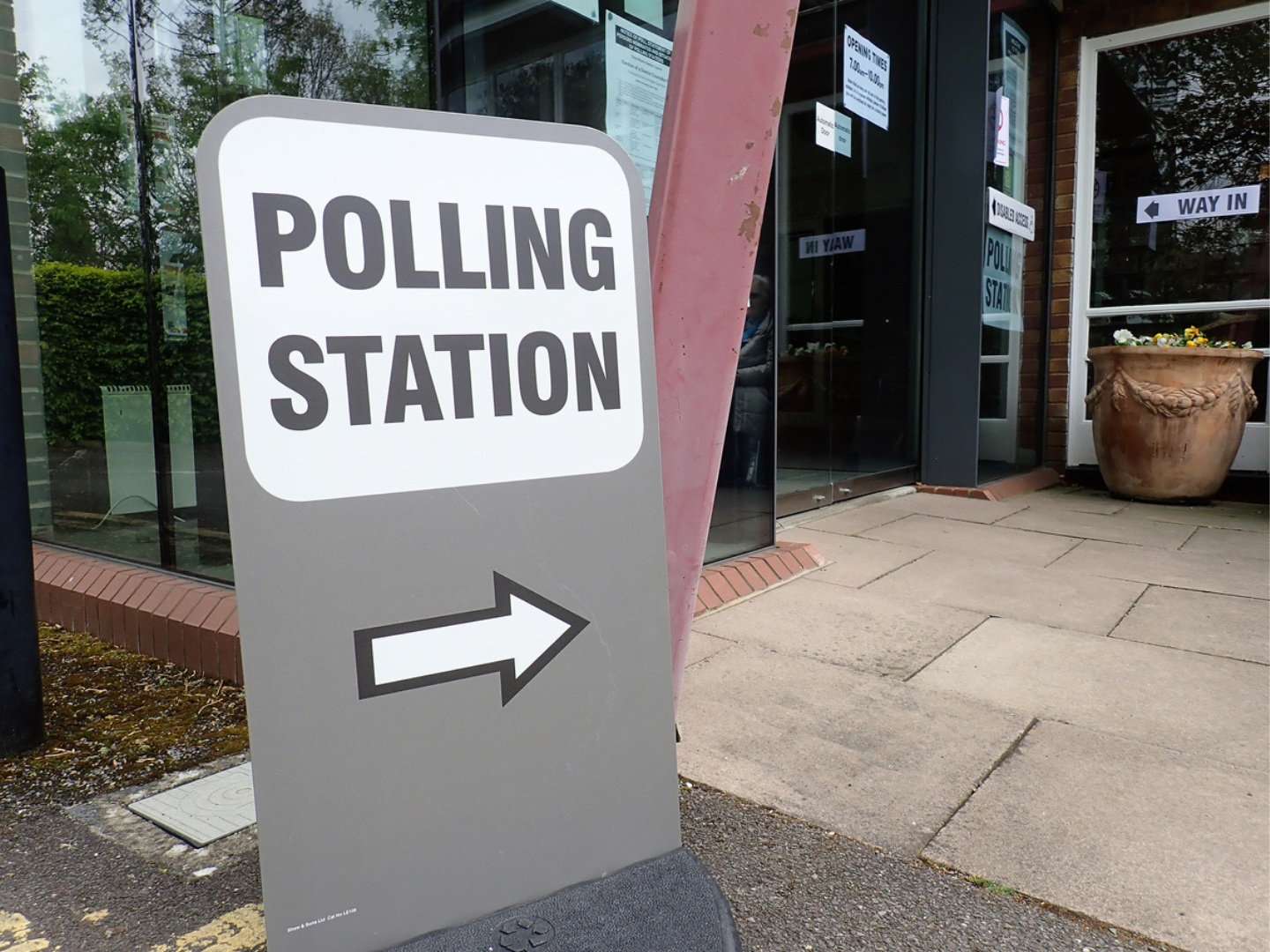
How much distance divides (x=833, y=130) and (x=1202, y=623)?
329 centimetres

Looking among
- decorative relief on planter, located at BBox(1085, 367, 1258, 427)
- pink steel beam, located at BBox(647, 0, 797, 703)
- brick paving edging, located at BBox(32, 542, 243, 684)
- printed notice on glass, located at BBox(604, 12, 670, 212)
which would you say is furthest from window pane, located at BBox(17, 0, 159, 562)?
decorative relief on planter, located at BBox(1085, 367, 1258, 427)

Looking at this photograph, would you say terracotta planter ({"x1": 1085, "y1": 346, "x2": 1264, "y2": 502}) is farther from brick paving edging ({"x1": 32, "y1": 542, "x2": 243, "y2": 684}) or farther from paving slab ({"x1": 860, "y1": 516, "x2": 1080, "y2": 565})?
brick paving edging ({"x1": 32, "y1": 542, "x2": 243, "y2": 684})

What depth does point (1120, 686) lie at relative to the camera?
2.57m

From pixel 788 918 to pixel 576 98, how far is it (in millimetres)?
2473

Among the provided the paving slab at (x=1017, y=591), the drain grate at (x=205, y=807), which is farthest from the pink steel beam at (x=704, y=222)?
the paving slab at (x=1017, y=591)

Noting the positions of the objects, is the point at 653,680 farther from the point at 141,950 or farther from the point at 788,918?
the point at 141,950

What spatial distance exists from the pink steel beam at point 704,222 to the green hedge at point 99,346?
6.39 feet

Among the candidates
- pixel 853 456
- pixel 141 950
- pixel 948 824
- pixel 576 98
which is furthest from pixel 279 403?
pixel 853 456

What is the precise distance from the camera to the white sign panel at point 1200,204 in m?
6.01

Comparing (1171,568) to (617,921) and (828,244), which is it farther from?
(617,921)

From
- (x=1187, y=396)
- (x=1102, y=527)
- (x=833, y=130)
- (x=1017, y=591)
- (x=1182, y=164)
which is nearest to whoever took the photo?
(x=1017, y=591)

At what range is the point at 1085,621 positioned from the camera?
3189 millimetres

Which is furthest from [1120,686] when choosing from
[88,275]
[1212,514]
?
[88,275]

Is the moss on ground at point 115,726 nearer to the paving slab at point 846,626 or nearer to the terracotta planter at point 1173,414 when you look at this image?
→ the paving slab at point 846,626
